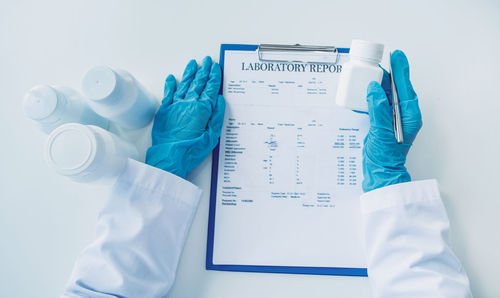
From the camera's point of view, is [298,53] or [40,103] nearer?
[40,103]

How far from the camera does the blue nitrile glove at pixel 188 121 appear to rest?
0.65 meters

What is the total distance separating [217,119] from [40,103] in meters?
0.33

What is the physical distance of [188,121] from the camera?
0.66m

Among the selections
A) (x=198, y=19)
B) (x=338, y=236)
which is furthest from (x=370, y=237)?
(x=198, y=19)

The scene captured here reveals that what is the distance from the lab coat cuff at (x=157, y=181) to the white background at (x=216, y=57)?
0.05m

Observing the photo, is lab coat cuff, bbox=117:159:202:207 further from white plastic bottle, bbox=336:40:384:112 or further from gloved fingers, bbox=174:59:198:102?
white plastic bottle, bbox=336:40:384:112

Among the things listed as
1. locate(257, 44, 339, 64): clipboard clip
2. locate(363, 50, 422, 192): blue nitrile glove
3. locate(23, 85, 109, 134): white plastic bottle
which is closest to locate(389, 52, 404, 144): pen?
locate(363, 50, 422, 192): blue nitrile glove

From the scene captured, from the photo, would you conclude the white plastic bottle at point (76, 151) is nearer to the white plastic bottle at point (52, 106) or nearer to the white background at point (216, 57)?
the white plastic bottle at point (52, 106)

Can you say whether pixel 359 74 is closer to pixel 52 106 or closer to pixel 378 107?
pixel 378 107

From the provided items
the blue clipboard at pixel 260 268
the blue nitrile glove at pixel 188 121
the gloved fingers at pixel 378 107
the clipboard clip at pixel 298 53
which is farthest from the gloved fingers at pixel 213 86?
the gloved fingers at pixel 378 107

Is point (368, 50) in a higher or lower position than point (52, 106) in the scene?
higher

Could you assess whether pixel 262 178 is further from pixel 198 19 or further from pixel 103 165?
pixel 198 19

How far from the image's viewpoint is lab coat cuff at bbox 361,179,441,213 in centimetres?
→ 59

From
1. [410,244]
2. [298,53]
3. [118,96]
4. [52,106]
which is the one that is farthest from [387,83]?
[52,106]
